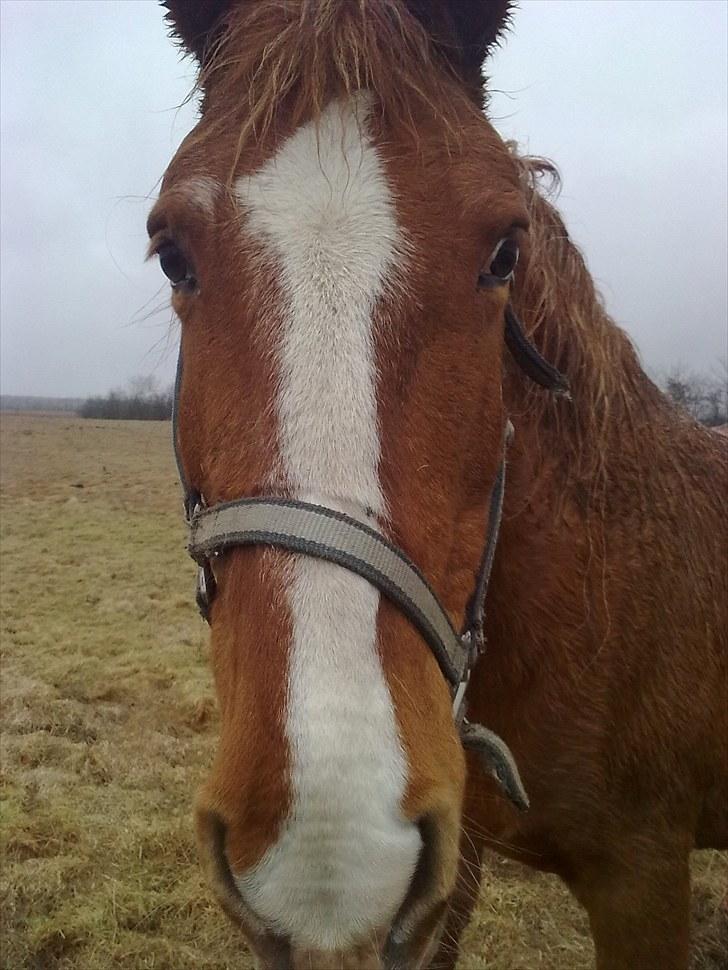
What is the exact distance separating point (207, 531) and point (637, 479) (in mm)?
1546

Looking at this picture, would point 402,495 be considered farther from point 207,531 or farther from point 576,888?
point 576,888

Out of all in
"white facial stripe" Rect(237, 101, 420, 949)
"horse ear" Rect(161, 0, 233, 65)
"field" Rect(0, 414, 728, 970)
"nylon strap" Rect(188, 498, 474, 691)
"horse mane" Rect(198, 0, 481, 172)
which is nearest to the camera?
"white facial stripe" Rect(237, 101, 420, 949)

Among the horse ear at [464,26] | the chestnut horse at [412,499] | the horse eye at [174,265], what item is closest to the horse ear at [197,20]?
the chestnut horse at [412,499]

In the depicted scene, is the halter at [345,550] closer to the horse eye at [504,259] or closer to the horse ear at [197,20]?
the horse eye at [504,259]

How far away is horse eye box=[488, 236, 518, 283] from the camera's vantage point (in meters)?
1.68

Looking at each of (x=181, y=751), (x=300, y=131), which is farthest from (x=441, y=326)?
(x=181, y=751)

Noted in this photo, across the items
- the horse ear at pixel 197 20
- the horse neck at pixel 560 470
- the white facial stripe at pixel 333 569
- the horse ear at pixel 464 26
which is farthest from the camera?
the horse neck at pixel 560 470

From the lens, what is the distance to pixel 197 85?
1.94 metres

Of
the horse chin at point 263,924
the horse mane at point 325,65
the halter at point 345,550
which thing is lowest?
the horse chin at point 263,924

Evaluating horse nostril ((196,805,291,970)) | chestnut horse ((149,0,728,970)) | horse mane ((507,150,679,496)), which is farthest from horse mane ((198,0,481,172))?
horse nostril ((196,805,291,970))

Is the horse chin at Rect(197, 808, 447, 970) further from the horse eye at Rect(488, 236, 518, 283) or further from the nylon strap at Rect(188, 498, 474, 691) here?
the horse eye at Rect(488, 236, 518, 283)

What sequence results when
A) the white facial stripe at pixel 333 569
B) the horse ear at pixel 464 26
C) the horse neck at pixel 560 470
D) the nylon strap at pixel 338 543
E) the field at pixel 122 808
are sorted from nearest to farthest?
the white facial stripe at pixel 333 569, the nylon strap at pixel 338 543, the horse ear at pixel 464 26, the horse neck at pixel 560 470, the field at pixel 122 808

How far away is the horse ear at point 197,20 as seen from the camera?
194 centimetres

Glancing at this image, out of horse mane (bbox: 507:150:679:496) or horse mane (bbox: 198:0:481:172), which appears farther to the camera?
horse mane (bbox: 507:150:679:496)
